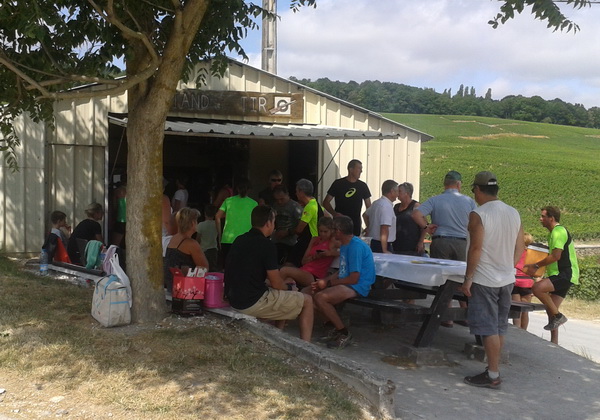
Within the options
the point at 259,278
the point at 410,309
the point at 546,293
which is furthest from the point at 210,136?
the point at 410,309

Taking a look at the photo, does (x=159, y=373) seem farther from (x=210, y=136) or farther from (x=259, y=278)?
(x=210, y=136)

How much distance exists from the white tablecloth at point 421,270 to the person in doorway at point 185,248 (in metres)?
1.83

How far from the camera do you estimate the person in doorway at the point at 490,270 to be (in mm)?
5969

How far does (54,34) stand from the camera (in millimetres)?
8125

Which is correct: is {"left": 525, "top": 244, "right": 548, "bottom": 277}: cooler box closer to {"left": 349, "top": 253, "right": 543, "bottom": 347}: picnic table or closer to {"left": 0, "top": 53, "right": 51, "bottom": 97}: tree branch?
{"left": 349, "top": 253, "right": 543, "bottom": 347}: picnic table

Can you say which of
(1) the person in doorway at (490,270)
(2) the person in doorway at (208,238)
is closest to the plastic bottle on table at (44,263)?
(2) the person in doorway at (208,238)

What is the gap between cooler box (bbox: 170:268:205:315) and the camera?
22.7 feet

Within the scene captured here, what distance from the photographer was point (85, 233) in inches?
392

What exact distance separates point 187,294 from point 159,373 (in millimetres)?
1521

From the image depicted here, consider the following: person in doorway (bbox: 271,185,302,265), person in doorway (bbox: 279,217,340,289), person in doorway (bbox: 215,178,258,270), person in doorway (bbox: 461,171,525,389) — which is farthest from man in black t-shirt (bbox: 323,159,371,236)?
person in doorway (bbox: 461,171,525,389)

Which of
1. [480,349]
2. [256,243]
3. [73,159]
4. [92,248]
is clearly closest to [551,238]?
[480,349]

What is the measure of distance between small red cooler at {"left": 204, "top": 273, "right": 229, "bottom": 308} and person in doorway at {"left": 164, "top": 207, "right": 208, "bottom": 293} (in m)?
0.39

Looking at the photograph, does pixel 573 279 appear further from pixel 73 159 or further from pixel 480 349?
pixel 73 159

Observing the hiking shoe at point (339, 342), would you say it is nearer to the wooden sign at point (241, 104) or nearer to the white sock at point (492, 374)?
the white sock at point (492, 374)
